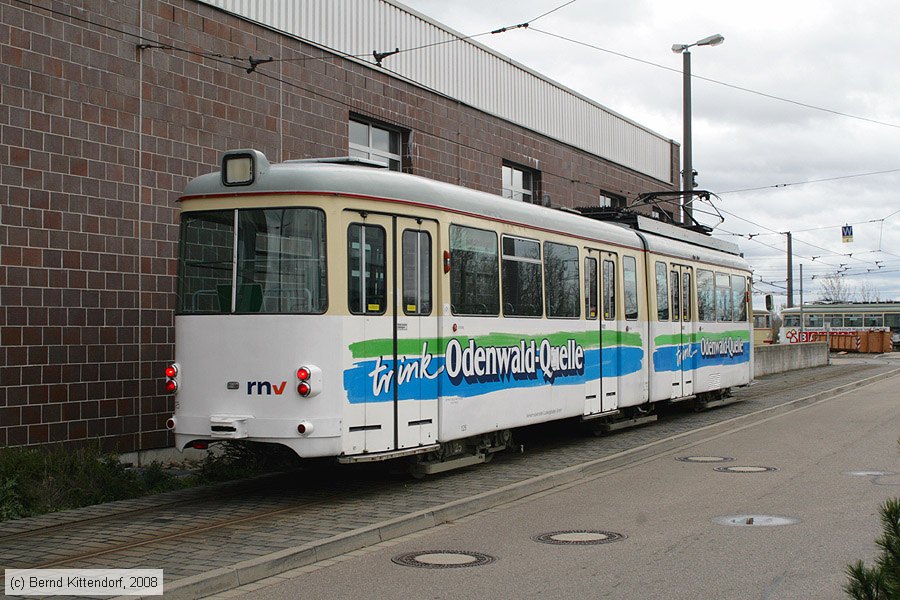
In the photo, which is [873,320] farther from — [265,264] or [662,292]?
[265,264]

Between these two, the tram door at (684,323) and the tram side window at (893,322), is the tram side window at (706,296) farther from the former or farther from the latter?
the tram side window at (893,322)

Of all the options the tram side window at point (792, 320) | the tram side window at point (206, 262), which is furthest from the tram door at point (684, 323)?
the tram side window at point (792, 320)

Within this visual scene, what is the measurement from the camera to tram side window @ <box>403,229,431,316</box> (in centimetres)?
1102

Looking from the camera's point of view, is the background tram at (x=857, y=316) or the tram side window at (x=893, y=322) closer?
the background tram at (x=857, y=316)

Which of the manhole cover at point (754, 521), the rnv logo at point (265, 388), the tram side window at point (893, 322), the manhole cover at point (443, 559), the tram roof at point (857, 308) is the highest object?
the tram roof at point (857, 308)

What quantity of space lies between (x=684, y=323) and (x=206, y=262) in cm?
1112

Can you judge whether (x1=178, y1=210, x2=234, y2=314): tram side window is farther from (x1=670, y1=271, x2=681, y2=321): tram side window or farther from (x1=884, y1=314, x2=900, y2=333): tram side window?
(x1=884, y1=314, x2=900, y2=333): tram side window

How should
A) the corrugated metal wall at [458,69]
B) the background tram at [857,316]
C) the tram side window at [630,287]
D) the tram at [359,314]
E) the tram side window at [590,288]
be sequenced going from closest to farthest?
the tram at [359,314], the tram side window at [590,288], the tram side window at [630,287], the corrugated metal wall at [458,69], the background tram at [857,316]

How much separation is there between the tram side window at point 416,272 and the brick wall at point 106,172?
4373 mm

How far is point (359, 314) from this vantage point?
10.4m

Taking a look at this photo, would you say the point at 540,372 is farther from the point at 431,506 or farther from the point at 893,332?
the point at 893,332

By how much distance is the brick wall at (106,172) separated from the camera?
39.3ft

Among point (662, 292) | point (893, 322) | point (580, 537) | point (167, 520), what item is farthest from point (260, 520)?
point (893, 322)

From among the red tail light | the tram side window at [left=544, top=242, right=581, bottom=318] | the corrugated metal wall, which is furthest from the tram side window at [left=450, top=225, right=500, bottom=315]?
the corrugated metal wall
